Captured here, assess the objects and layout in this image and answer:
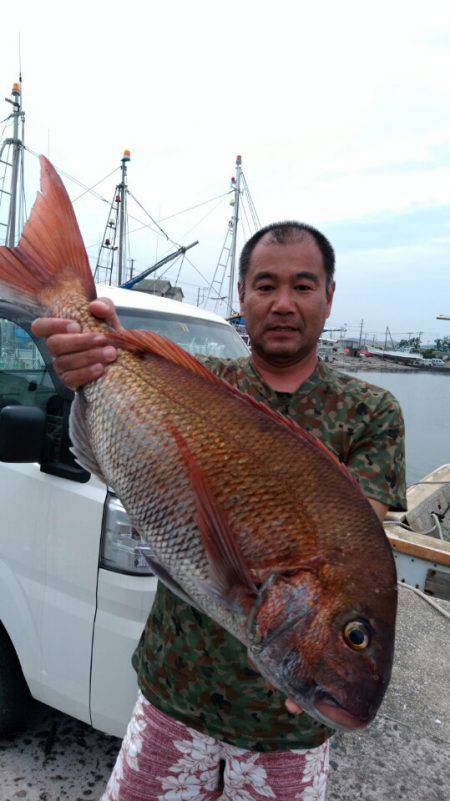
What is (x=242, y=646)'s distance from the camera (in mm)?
1723

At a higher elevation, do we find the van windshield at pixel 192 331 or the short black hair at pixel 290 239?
the short black hair at pixel 290 239

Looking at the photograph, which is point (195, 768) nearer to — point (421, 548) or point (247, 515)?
point (247, 515)

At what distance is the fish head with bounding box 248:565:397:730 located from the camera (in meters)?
1.23

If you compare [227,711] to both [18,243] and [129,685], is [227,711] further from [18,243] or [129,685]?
[18,243]

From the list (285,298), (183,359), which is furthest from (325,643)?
(285,298)

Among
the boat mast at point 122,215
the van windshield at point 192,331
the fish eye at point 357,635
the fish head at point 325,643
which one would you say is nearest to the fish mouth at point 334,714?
the fish head at point 325,643

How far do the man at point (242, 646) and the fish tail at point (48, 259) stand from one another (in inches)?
5.9

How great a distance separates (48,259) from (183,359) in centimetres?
61

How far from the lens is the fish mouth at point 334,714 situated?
1.21 metres

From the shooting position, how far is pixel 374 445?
178 centimetres

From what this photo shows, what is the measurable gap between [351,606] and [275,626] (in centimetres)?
19

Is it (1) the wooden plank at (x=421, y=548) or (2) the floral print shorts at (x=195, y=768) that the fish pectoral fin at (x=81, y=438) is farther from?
(1) the wooden plank at (x=421, y=548)

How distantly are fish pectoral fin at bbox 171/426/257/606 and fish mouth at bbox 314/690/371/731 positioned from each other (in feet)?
0.89

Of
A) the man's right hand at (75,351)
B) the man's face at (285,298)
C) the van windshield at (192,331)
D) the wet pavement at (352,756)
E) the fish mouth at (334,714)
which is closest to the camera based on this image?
the fish mouth at (334,714)
